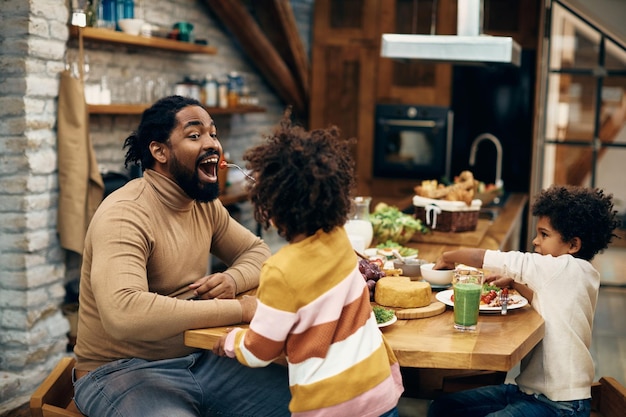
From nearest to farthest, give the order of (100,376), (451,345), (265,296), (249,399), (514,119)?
(265,296), (451,345), (100,376), (249,399), (514,119)

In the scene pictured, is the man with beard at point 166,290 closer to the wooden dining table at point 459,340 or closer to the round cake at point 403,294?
the wooden dining table at point 459,340

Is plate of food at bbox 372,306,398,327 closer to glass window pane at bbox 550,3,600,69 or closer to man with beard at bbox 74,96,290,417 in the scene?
man with beard at bbox 74,96,290,417

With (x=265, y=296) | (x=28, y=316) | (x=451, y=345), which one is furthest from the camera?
(x=28, y=316)

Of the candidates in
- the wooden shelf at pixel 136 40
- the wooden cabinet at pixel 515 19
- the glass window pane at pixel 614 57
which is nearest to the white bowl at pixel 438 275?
the wooden shelf at pixel 136 40

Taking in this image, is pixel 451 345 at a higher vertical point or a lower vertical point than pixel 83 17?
lower

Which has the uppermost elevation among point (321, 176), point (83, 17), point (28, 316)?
point (83, 17)

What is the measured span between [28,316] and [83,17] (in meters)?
1.48

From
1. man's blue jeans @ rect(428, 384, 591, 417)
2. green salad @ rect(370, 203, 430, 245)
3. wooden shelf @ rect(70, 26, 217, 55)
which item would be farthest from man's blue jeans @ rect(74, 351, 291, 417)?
wooden shelf @ rect(70, 26, 217, 55)

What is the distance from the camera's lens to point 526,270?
2328mm

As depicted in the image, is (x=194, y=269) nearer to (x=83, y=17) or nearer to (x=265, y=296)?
(x=265, y=296)

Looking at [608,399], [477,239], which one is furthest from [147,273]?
[477,239]

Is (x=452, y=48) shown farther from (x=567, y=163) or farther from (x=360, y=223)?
(x=567, y=163)

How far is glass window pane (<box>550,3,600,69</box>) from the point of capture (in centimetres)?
669

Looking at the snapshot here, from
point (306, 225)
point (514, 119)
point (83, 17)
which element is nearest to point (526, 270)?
point (306, 225)
